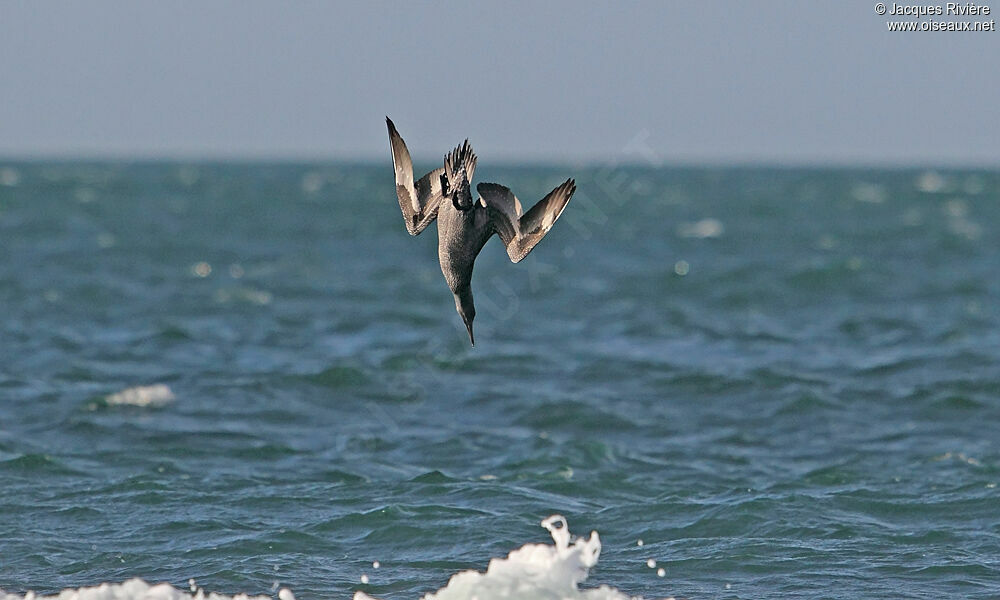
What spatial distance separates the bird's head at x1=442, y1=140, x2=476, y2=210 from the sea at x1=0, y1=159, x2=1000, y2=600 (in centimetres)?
272

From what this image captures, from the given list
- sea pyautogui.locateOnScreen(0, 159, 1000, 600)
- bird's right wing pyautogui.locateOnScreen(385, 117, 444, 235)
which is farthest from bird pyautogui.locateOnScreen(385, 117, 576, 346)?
sea pyautogui.locateOnScreen(0, 159, 1000, 600)

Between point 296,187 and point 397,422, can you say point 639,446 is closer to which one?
point 397,422

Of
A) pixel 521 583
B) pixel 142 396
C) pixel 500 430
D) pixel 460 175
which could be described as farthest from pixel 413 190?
pixel 142 396

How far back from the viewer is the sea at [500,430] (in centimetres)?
1095

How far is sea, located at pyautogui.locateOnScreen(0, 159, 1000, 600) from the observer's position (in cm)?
1095

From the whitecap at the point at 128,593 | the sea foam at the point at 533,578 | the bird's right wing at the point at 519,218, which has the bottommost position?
the whitecap at the point at 128,593

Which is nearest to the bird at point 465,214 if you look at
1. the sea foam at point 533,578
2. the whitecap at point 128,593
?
the sea foam at point 533,578

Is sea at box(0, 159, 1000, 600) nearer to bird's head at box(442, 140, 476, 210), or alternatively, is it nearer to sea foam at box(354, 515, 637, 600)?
sea foam at box(354, 515, 637, 600)

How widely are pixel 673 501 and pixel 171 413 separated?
7039mm

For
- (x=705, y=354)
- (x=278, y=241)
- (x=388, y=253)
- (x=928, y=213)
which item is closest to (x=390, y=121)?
(x=705, y=354)

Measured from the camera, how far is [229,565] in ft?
35.6

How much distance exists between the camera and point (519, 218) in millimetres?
7871

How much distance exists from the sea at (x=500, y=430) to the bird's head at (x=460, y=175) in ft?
8.94

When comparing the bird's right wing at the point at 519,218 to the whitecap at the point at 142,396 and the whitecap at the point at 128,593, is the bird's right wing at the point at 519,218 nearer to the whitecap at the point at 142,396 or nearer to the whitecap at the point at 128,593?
the whitecap at the point at 128,593
